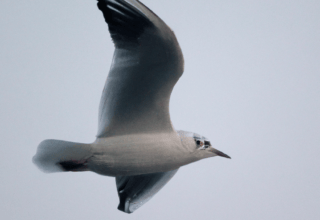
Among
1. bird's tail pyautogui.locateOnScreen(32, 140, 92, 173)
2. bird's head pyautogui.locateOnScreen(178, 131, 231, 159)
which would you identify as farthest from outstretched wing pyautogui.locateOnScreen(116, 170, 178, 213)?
bird's tail pyautogui.locateOnScreen(32, 140, 92, 173)

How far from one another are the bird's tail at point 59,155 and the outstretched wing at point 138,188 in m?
0.32

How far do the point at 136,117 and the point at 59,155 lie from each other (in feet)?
0.89

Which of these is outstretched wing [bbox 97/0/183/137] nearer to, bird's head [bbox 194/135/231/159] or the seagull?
the seagull

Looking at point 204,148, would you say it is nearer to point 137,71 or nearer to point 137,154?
point 137,154

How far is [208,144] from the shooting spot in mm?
1265

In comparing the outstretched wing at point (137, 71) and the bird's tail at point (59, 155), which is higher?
the outstretched wing at point (137, 71)

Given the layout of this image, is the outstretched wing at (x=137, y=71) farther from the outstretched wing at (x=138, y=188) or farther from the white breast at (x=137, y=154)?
the outstretched wing at (x=138, y=188)

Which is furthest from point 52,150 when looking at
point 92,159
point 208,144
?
point 208,144

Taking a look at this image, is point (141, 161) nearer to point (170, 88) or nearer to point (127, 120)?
point (127, 120)

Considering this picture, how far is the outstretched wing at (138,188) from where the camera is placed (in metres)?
1.34

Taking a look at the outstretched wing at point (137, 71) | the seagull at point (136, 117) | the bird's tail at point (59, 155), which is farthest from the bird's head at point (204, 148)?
the bird's tail at point (59, 155)

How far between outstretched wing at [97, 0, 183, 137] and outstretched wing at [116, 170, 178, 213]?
0.26 m

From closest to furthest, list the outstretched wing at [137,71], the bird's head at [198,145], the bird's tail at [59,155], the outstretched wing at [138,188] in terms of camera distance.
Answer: the outstretched wing at [137,71]
the bird's tail at [59,155]
the bird's head at [198,145]
the outstretched wing at [138,188]

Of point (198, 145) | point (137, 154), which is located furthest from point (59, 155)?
point (198, 145)
